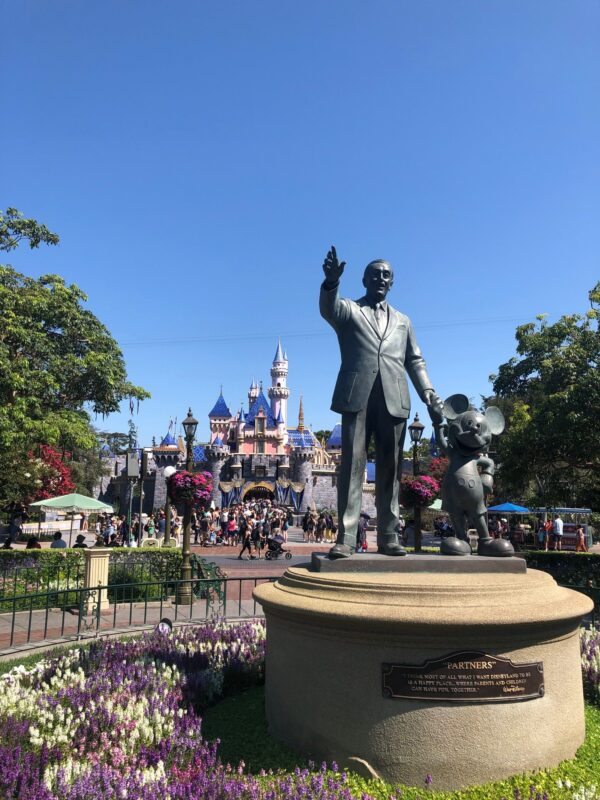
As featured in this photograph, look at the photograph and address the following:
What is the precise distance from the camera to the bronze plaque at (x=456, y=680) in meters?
3.75

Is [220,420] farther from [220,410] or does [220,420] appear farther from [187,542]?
[187,542]

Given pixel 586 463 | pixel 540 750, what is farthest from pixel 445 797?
pixel 586 463

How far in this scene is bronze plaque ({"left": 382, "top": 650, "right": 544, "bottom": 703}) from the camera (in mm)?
3746

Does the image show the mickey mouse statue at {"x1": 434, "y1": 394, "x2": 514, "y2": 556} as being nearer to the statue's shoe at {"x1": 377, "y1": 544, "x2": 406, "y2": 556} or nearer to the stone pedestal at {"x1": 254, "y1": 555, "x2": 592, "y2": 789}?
the statue's shoe at {"x1": 377, "y1": 544, "x2": 406, "y2": 556}

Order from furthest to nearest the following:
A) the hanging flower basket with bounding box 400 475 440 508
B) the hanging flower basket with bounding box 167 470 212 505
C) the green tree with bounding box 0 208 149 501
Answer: the green tree with bounding box 0 208 149 501, the hanging flower basket with bounding box 167 470 212 505, the hanging flower basket with bounding box 400 475 440 508

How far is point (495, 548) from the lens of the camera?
16.4ft

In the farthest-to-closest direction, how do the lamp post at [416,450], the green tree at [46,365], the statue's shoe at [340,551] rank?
the green tree at [46,365]
the lamp post at [416,450]
the statue's shoe at [340,551]

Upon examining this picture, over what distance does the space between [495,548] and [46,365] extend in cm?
1750

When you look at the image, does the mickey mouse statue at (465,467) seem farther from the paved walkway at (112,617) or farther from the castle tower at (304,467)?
the castle tower at (304,467)

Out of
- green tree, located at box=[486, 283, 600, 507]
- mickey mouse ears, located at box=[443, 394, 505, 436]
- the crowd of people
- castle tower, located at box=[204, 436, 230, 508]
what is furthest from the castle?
mickey mouse ears, located at box=[443, 394, 505, 436]

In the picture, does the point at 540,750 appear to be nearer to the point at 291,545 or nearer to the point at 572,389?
the point at 572,389

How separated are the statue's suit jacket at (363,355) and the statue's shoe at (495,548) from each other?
4.40ft

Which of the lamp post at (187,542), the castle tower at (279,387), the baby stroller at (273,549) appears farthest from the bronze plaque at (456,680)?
the castle tower at (279,387)

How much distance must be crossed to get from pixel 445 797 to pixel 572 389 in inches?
485
